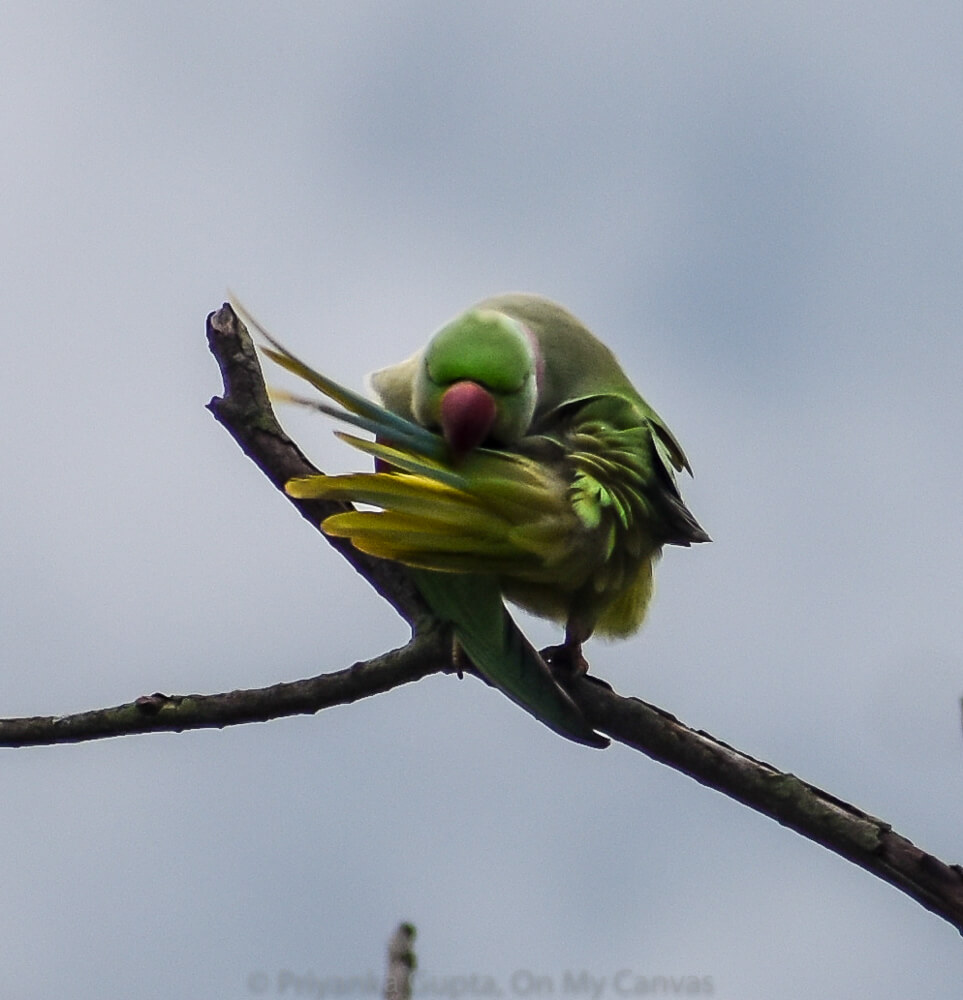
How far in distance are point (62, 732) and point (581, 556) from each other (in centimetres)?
145

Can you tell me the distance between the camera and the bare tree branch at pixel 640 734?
352 cm

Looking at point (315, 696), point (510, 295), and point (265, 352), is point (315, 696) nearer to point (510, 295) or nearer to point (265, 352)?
point (265, 352)

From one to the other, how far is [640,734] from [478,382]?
1160 millimetres

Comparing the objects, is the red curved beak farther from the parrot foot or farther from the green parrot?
the parrot foot

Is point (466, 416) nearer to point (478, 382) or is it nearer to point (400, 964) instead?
point (478, 382)

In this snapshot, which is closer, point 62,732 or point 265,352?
point 62,732

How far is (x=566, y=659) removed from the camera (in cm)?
425

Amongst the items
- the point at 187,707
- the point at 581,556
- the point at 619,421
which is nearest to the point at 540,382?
the point at 619,421

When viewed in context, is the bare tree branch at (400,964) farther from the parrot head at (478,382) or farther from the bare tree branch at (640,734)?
the parrot head at (478,382)

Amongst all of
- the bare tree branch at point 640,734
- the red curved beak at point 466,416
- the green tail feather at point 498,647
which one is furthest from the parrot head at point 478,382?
the bare tree branch at point 640,734

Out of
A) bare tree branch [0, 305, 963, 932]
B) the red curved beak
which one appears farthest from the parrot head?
bare tree branch [0, 305, 963, 932]

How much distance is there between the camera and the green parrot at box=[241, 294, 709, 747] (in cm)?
387

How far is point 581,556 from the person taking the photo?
4.16 meters

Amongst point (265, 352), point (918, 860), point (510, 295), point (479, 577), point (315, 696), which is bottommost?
point (918, 860)
